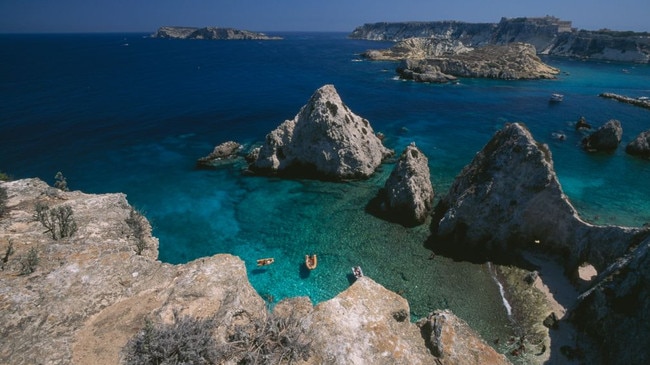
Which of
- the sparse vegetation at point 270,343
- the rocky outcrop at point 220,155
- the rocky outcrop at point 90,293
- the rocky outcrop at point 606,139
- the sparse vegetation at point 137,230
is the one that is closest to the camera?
the sparse vegetation at point 270,343

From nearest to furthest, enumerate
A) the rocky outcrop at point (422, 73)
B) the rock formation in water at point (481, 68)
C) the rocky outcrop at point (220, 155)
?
the rocky outcrop at point (220, 155) → the rocky outcrop at point (422, 73) → the rock formation in water at point (481, 68)

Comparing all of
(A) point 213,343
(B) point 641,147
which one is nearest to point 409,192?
(A) point 213,343

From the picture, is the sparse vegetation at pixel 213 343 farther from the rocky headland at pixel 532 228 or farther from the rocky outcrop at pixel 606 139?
the rocky outcrop at pixel 606 139

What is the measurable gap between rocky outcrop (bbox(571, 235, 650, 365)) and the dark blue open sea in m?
4.89

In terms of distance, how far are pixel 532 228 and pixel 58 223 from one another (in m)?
31.9

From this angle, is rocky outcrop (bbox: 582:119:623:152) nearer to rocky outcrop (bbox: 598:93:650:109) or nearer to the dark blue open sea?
the dark blue open sea

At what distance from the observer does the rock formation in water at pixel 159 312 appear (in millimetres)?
9547

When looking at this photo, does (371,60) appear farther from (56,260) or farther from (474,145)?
(56,260)

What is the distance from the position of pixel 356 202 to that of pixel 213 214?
15209 millimetres

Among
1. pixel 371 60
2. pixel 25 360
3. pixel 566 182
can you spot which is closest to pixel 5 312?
pixel 25 360

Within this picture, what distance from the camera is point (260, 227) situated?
3231 centimetres

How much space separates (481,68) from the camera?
117 metres

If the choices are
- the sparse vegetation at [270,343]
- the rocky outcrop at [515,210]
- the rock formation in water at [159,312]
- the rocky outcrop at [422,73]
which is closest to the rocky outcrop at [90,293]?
the rock formation in water at [159,312]

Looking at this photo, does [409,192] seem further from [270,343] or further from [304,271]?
[270,343]
